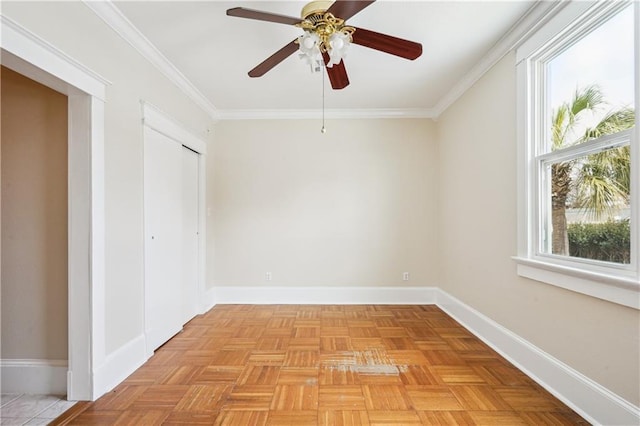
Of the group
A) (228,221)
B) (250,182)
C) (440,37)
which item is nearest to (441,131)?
(440,37)

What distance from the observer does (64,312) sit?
6.77 ft

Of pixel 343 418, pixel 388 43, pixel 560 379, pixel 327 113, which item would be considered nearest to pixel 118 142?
pixel 388 43

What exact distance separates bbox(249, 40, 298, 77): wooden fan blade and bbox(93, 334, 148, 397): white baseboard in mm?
2251

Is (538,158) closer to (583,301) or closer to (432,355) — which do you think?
(583,301)

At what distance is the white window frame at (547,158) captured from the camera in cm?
150

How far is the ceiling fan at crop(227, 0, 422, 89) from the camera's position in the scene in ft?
5.45

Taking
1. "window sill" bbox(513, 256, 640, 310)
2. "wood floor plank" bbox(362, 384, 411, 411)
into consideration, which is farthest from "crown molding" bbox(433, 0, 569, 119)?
"wood floor plank" bbox(362, 384, 411, 411)

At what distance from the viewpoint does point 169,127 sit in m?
2.93

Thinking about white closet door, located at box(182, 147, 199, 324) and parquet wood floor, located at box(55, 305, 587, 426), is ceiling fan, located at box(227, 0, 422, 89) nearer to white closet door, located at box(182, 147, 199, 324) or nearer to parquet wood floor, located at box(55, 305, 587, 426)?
white closet door, located at box(182, 147, 199, 324)

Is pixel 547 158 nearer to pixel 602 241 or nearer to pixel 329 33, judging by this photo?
pixel 602 241

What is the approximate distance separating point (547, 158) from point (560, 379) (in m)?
1.46

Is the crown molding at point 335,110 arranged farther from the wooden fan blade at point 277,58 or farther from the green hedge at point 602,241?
the green hedge at point 602,241

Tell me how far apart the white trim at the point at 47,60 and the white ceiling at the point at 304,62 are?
54 cm

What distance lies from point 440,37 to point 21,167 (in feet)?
10.4
